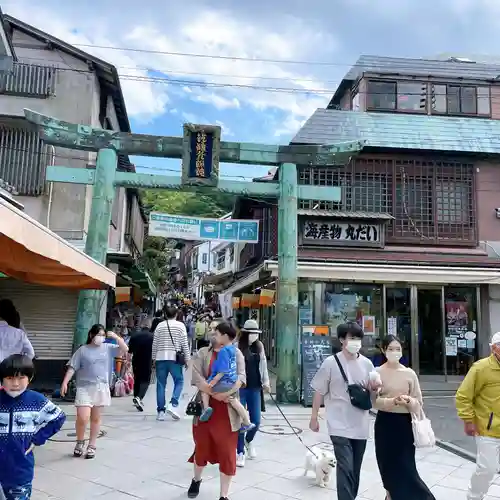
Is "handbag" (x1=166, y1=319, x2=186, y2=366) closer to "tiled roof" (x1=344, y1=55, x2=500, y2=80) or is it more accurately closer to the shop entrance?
the shop entrance

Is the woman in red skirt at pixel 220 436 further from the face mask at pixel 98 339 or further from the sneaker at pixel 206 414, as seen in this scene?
the face mask at pixel 98 339

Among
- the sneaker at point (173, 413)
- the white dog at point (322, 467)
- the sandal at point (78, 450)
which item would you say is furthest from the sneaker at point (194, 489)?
the sneaker at point (173, 413)

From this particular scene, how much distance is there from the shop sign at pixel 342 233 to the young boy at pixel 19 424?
453 inches

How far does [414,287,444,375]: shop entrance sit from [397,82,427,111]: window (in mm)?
5998

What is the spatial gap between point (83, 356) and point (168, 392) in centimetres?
601

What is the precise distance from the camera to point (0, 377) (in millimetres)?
3516

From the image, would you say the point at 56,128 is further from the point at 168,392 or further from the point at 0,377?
the point at 0,377

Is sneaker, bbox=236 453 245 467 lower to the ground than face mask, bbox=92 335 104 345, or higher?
lower

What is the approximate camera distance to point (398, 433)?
15.3ft

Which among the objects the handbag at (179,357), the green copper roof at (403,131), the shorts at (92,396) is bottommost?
the shorts at (92,396)

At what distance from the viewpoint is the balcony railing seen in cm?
1329

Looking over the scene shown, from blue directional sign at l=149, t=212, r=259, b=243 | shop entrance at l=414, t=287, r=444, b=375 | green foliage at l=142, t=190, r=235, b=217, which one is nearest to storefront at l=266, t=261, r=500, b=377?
shop entrance at l=414, t=287, r=444, b=375

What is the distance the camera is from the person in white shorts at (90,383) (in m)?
6.48

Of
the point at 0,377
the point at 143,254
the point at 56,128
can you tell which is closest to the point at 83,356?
the point at 0,377
